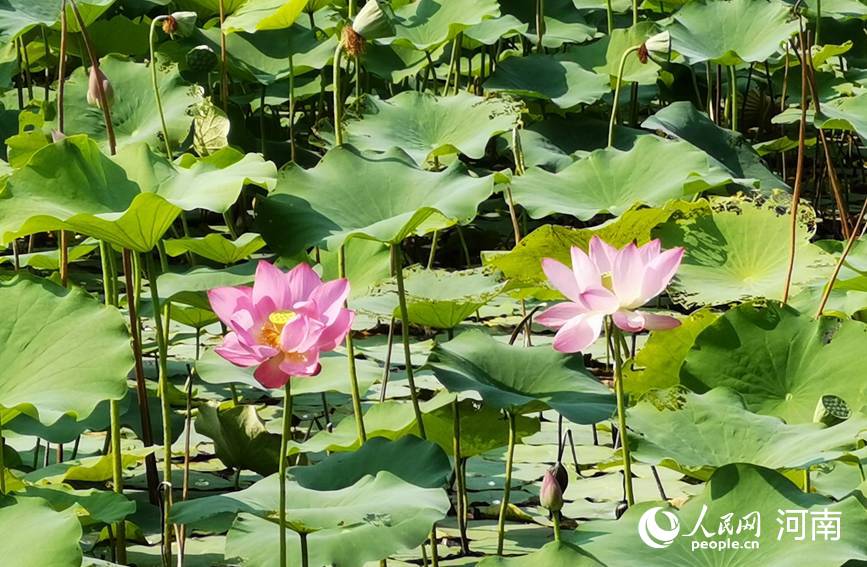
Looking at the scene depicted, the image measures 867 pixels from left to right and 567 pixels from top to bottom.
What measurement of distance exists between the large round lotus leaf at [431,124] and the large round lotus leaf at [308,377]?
73cm

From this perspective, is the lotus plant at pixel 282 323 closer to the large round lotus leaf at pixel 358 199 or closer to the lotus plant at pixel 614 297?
the lotus plant at pixel 614 297

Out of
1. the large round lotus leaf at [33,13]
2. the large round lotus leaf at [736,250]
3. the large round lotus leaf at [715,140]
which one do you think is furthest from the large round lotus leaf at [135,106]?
the large round lotus leaf at [715,140]

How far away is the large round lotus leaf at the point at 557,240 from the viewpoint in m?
2.13

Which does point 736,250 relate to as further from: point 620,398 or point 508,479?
point 620,398

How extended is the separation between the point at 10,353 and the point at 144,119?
1349mm

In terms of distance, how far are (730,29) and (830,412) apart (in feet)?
7.46

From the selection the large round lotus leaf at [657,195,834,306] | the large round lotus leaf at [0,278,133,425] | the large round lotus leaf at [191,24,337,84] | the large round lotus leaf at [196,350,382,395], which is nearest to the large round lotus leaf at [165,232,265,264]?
the large round lotus leaf at [196,350,382,395]

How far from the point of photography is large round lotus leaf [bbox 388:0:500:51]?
3623 mm

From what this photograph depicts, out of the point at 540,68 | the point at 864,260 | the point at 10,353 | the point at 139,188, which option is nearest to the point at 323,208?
the point at 139,188

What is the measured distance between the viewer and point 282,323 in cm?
137

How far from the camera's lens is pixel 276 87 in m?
4.15

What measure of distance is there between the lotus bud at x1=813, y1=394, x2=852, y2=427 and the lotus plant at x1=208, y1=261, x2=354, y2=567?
67 centimetres

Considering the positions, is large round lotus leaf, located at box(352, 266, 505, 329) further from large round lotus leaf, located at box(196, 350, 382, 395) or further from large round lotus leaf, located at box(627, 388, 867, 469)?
large round lotus leaf, located at box(627, 388, 867, 469)

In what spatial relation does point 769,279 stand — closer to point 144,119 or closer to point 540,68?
point 144,119
